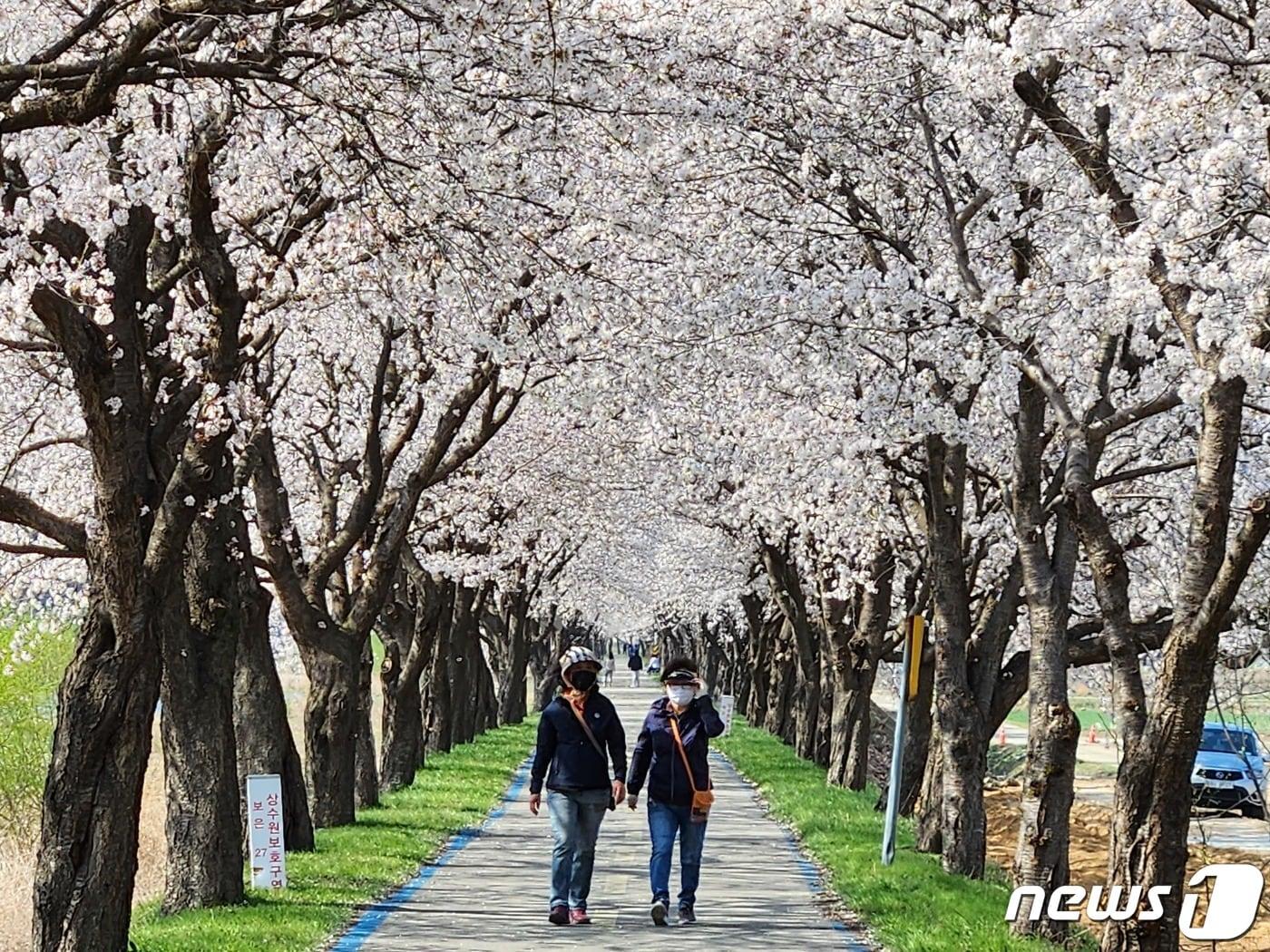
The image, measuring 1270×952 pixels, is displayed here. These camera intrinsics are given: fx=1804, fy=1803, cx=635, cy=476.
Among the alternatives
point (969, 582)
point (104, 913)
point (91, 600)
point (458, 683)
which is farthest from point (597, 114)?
point (458, 683)

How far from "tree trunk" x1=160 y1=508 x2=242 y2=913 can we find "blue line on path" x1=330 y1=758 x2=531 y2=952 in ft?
3.68

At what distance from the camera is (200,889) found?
13.4 meters

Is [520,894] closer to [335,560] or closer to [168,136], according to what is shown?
[335,560]

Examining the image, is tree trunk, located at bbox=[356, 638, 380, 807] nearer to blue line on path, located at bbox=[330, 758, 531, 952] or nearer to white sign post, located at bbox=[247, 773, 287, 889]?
blue line on path, located at bbox=[330, 758, 531, 952]

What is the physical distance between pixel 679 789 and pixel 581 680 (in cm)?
109

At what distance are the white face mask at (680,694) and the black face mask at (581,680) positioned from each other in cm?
68

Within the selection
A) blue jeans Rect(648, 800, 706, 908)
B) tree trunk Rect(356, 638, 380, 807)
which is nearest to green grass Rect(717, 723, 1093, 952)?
blue jeans Rect(648, 800, 706, 908)

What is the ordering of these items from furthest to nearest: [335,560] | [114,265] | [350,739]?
[350,739], [335,560], [114,265]

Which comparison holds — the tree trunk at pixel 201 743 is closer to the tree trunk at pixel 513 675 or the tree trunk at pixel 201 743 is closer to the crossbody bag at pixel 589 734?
the crossbody bag at pixel 589 734

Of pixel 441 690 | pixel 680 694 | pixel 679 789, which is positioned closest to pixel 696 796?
pixel 679 789

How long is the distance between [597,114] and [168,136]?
2801mm

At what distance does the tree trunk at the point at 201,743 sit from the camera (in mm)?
13453

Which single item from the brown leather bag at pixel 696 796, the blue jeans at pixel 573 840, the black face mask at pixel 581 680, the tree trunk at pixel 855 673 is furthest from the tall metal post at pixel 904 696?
the tree trunk at pixel 855 673

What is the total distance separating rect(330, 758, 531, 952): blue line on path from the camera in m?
12.1
